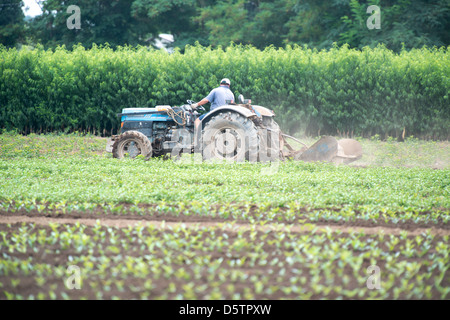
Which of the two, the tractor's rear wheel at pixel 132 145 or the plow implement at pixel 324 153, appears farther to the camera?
the plow implement at pixel 324 153

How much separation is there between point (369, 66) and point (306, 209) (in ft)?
40.0

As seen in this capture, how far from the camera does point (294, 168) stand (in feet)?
35.1

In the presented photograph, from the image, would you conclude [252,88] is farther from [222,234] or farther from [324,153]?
[222,234]

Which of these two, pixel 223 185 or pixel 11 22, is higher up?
pixel 11 22

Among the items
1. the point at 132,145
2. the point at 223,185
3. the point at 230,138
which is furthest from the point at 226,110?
the point at 223,185

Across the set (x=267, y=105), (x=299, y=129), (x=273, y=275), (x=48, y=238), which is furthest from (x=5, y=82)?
(x=273, y=275)

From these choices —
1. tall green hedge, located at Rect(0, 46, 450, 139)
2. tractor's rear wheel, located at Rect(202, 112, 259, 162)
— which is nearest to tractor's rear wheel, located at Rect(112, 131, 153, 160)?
tractor's rear wheel, located at Rect(202, 112, 259, 162)

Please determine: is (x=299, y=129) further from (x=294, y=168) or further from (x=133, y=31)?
(x=133, y=31)

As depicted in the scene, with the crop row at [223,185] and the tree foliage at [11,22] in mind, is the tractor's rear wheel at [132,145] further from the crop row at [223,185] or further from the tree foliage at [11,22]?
the tree foliage at [11,22]

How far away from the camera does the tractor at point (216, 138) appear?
11.0 meters

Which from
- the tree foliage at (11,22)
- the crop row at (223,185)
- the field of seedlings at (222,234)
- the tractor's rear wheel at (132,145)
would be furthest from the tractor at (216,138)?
the tree foliage at (11,22)

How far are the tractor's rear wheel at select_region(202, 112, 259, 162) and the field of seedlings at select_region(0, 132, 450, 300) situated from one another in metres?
0.96

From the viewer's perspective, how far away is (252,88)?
58.9 ft

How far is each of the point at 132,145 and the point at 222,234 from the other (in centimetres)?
653
